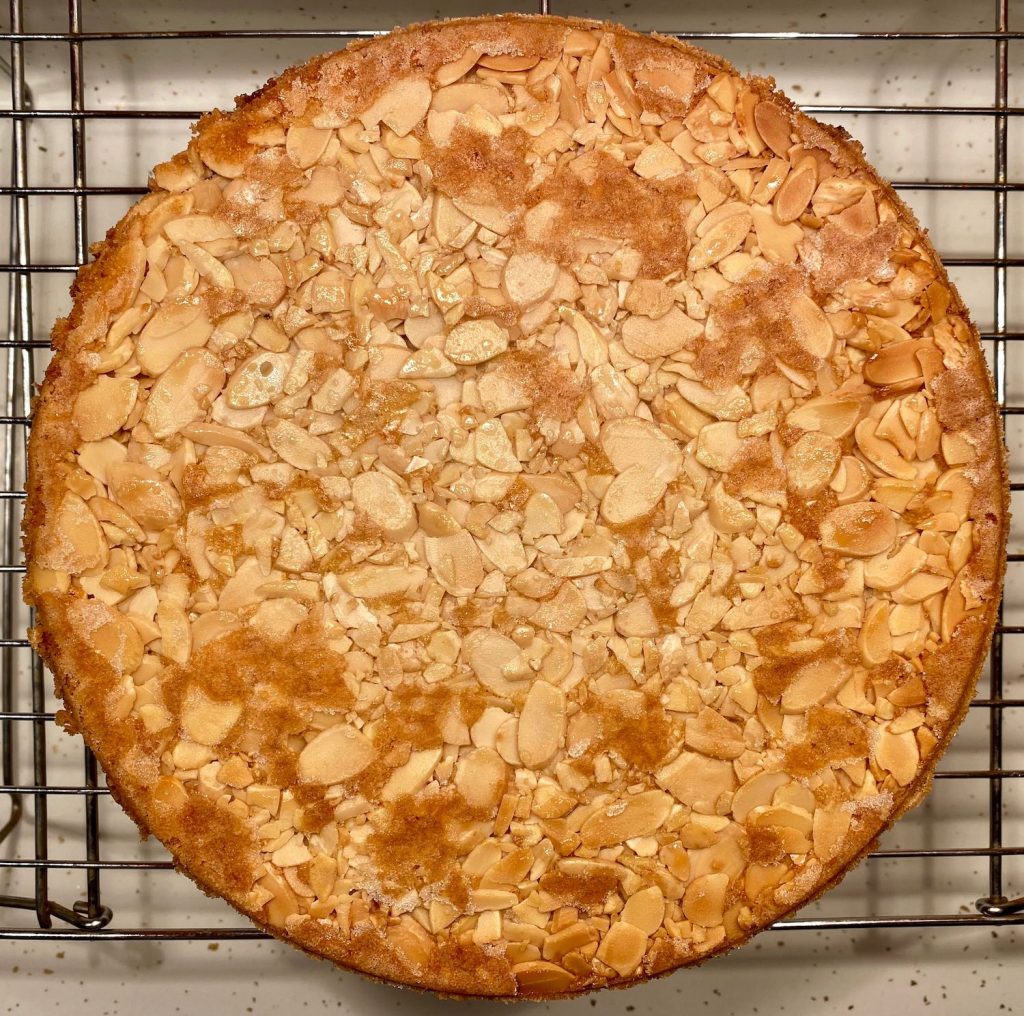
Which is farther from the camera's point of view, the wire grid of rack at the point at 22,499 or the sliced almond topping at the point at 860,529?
the wire grid of rack at the point at 22,499

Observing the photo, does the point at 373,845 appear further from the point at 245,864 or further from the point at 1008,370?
the point at 1008,370

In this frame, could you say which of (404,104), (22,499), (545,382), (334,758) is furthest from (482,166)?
(22,499)

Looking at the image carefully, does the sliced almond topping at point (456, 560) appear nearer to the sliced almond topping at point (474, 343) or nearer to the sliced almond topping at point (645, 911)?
the sliced almond topping at point (474, 343)

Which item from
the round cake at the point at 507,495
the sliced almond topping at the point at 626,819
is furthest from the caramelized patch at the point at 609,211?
the sliced almond topping at the point at 626,819

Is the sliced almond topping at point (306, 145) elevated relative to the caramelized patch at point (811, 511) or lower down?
elevated

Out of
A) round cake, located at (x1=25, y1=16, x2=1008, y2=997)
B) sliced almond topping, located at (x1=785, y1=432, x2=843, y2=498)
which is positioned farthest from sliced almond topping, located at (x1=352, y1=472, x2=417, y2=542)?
sliced almond topping, located at (x1=785, y1=432, x2=843, y2=498)

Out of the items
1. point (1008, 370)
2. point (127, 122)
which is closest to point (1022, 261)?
point (1008, 370)

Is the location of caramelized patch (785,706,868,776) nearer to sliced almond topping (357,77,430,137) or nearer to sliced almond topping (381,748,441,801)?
sliced almond topping (381,748,441,801)

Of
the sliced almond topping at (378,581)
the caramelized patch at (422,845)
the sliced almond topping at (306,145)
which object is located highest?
the sliced almond topping at (306,145)
